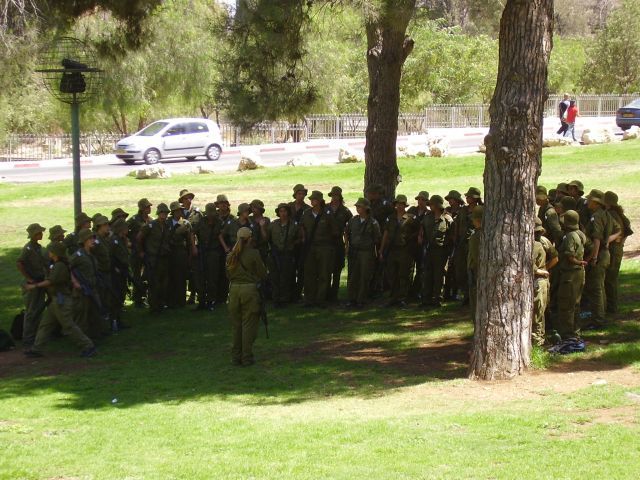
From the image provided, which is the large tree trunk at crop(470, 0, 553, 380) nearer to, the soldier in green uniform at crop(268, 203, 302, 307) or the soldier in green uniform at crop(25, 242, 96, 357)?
the soldier in green uniform at crop(268, 203, 302, 307)

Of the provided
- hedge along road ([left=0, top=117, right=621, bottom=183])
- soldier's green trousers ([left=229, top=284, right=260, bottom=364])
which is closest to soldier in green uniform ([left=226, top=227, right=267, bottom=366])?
soldier's green trousers ([left=229, top=284, right=260, bottom=364])

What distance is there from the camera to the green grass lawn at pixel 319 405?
27.3 feet

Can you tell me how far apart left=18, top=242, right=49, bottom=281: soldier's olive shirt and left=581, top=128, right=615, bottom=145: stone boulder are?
2552 centimetres

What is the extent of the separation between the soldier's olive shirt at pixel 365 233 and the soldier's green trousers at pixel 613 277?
364 centimetres

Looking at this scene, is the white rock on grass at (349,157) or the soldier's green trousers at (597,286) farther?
the white rock on grass at (349,157)

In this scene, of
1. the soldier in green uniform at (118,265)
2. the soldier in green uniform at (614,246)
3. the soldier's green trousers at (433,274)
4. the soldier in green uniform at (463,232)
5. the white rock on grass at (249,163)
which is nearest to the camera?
the soldier in green uniform at (614,246)

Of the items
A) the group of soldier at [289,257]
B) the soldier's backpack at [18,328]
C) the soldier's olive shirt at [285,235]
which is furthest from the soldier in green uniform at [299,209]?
the soldier's backpack at [18,328]

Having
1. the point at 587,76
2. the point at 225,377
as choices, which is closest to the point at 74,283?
the point at 225,377

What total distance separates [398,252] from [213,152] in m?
24.6

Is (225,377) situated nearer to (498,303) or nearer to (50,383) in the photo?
(50,383)

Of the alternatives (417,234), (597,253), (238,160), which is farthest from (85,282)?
(238,160)

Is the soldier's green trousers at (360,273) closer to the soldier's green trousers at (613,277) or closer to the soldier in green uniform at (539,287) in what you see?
the soldier's green trousers at (613,277)

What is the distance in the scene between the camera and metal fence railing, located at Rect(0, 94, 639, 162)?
4266 cm

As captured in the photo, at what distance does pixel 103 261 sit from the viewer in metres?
14.8
